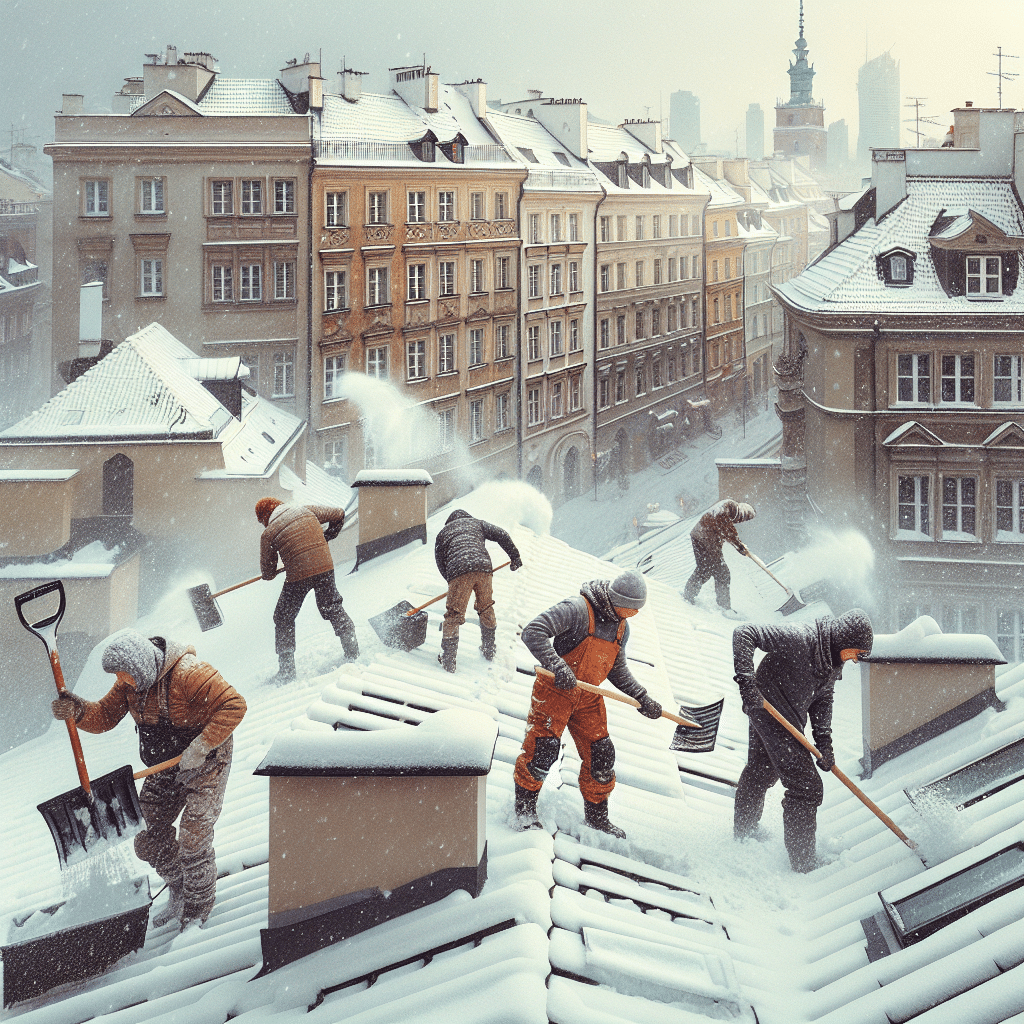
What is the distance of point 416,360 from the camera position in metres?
32.2

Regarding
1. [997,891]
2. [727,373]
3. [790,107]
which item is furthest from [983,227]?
[790,107]

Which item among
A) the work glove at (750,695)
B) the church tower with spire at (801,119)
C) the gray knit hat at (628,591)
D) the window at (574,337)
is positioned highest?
the church tower with spire at (801,119)

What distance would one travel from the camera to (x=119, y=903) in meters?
5.45

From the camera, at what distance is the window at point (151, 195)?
91.1ft

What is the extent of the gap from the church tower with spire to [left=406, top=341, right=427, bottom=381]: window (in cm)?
7737

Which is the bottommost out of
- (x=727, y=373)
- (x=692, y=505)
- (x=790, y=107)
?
(x=692, y=505)

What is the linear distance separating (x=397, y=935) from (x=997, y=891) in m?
2.65

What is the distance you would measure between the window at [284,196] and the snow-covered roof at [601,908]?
21.9 metres

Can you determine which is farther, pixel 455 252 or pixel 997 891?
pixel 455 252

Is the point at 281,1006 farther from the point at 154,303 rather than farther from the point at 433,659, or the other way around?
the point at 154,303

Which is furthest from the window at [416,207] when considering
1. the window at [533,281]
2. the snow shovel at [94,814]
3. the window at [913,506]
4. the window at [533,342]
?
the snow shovel at [94,814]

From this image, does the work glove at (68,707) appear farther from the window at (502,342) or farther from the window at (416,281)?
the window at (502,342)

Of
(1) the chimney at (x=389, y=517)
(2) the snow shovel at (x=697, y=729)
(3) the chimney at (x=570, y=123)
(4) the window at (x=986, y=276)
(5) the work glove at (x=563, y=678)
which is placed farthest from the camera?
(3) the chimney at (x=570, y=123)

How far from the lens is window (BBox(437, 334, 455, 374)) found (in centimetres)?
3294
